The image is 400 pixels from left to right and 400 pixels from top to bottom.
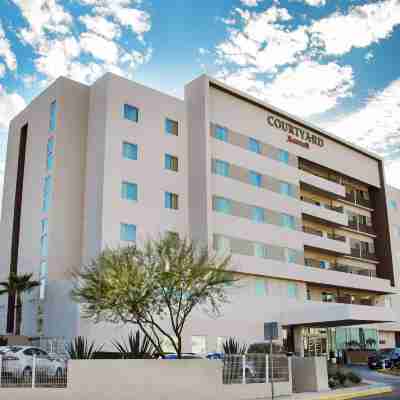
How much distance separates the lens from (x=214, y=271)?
1049 inches

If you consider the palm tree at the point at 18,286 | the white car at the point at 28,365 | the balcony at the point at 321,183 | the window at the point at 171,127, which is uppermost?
the window at the point at 171,127

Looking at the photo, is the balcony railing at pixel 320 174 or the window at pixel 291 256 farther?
the balcony railing at pixel 320 174

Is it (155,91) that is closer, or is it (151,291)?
(151,291)

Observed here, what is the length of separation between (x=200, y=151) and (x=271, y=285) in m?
13.2

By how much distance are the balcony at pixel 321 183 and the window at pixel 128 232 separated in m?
21.1

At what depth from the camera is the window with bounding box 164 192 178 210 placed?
4522cm

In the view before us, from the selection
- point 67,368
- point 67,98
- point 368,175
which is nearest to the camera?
point 67,368

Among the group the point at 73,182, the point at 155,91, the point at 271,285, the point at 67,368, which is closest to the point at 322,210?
the point at 271,285

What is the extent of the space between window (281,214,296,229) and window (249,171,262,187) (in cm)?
403

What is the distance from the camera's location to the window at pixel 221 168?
157 ft

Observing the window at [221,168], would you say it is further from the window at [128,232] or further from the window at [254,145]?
the window at [128,232]

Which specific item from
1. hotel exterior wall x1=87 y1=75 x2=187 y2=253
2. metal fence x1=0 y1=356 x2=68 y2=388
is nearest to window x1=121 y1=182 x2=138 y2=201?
hotel exterior wall x1=87 y1=75 x2=187 y2=253

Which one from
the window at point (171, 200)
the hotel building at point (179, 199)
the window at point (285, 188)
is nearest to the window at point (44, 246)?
the hotel building at point (179, 199)

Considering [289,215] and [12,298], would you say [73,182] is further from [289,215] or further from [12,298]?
[289,215]
